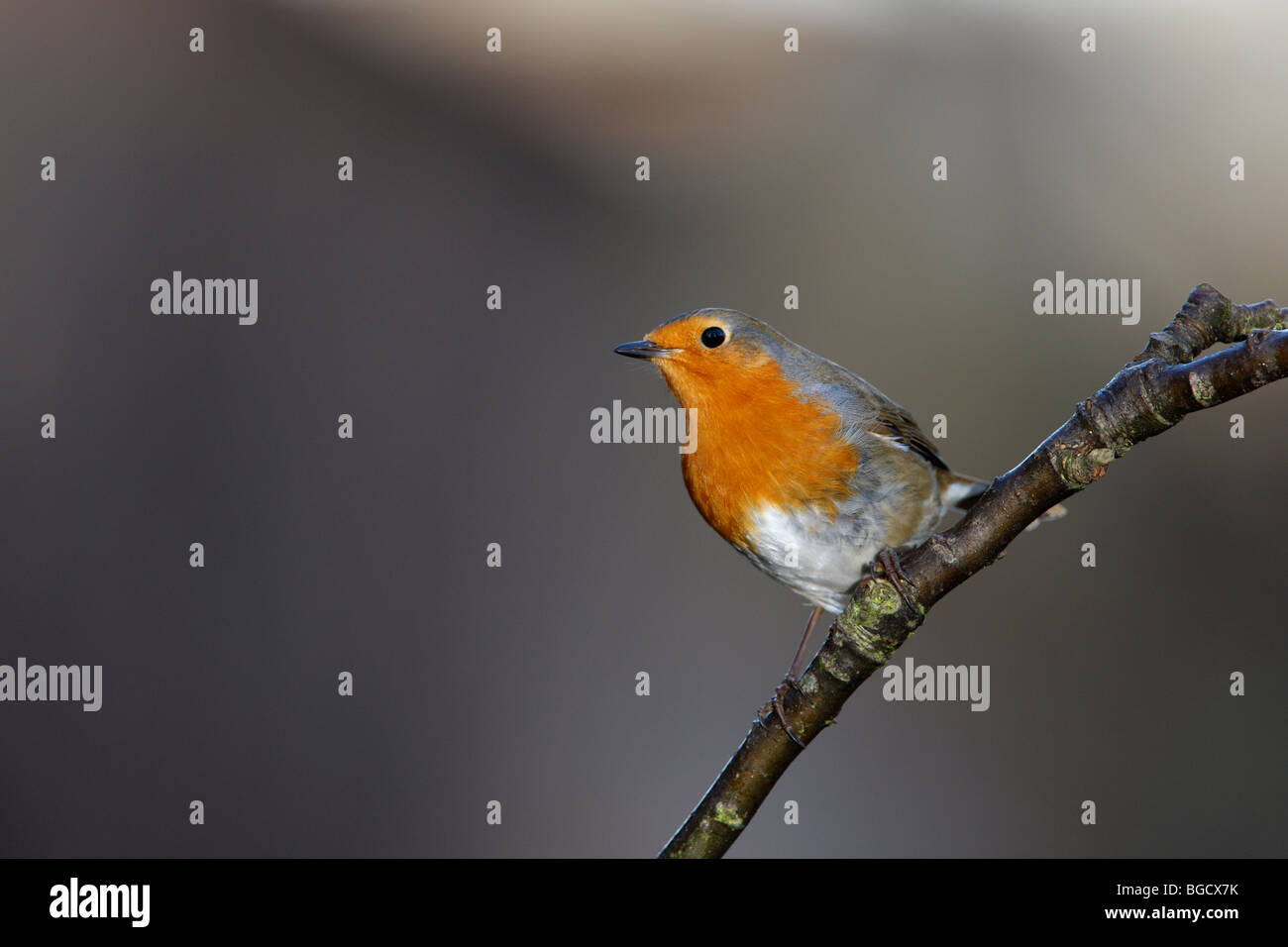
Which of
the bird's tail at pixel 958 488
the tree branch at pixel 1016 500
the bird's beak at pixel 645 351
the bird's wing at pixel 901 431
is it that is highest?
the bird's beak at pixel 645 351

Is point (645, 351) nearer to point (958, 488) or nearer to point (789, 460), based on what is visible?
point (789, 460)

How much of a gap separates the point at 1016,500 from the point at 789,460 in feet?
3.78

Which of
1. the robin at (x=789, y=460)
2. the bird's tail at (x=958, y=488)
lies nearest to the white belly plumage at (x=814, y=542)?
the robin at (x=789, y=460)

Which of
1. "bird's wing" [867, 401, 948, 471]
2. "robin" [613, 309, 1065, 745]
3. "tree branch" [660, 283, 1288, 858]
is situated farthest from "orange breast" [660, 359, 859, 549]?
"tree branch" [660, 283, 1288, 858]

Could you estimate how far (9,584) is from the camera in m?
5.56

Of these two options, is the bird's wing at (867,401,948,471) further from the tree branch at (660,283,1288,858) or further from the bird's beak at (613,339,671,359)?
the tree branch at (660,283,1288,858)

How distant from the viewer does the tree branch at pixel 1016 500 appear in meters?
1.37

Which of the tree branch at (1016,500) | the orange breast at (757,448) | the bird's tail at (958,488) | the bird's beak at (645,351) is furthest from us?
the bird's tail at (958,488)

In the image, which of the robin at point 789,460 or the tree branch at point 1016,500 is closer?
the tree branch at point 1016,500

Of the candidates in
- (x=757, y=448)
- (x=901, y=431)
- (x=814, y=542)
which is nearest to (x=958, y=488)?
(x=901, y=431)

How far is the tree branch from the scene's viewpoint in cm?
137

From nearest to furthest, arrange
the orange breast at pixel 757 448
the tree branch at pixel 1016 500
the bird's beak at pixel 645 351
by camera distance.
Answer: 1. the tree branch at pixel 1016 500
2. the orange breast at pixel 757 448
3. the bird's beak at pixel 645 351

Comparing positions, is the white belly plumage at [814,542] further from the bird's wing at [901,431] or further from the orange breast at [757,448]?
the bird's wing at [901,431]

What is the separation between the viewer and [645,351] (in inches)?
114
